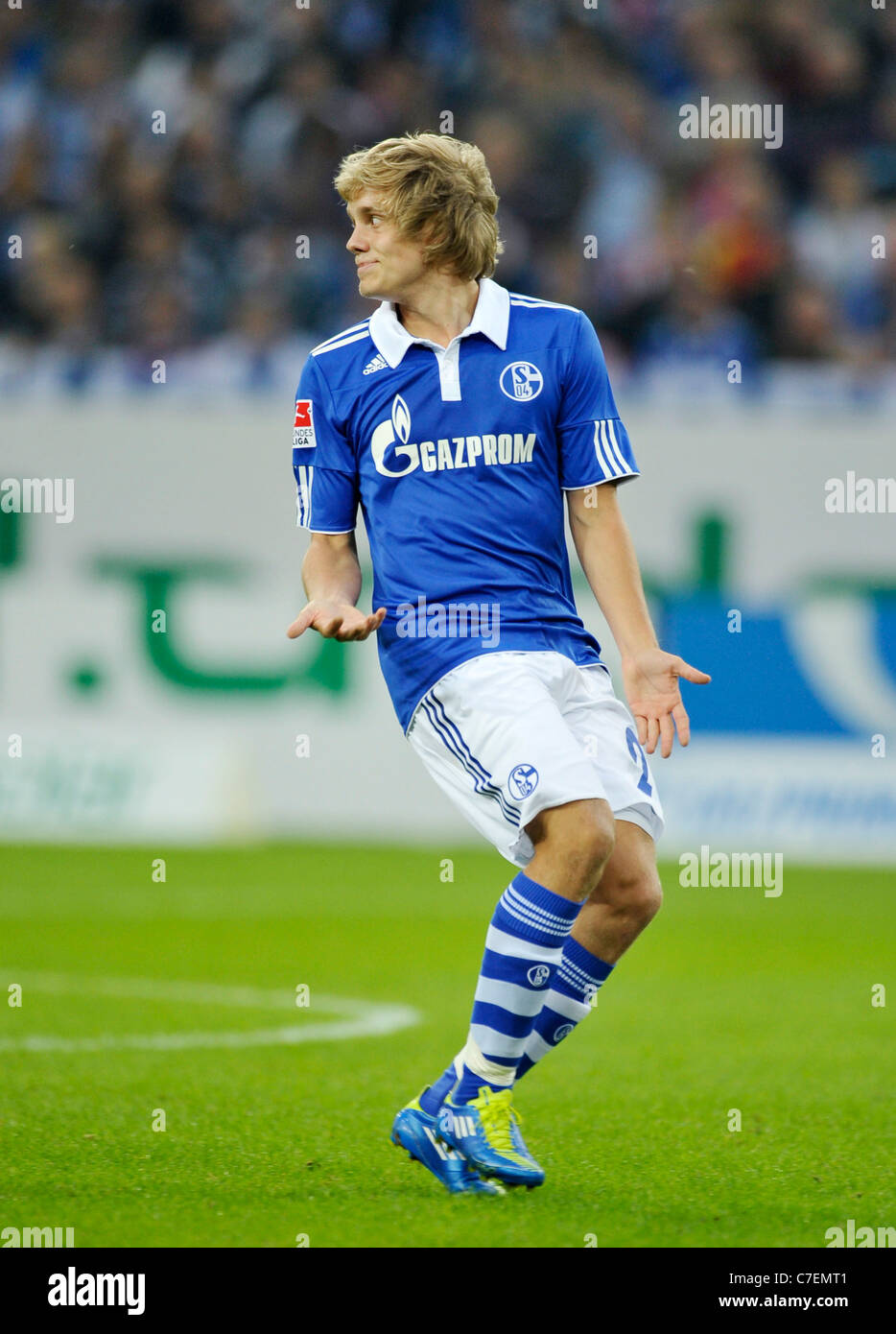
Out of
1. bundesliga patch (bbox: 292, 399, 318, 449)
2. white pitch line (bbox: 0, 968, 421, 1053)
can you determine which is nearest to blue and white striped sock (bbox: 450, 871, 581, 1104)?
bundesliga patch (bbox: 292, 399, 318, 449)

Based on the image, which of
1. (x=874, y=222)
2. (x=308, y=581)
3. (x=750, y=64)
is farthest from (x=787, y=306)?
(x=308, y=581)

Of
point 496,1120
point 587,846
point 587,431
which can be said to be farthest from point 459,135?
point 496,1120

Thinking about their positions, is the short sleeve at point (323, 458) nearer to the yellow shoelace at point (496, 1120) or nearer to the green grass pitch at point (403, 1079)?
the yellow shoelace at point (496, 1120)

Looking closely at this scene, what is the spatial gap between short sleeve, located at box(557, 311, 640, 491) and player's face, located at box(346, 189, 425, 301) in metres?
0.42

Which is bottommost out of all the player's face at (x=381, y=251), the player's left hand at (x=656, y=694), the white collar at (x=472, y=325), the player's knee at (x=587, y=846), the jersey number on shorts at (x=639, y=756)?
the player's knee at (x=587, y=846)

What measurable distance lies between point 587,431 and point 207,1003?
343 centimetres

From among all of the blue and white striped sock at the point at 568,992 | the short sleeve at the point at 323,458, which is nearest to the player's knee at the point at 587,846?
the blue and white striped sock at the point at 568,992

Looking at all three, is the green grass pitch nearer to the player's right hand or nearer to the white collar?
the player's right hand

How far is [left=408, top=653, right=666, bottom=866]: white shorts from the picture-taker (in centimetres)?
391

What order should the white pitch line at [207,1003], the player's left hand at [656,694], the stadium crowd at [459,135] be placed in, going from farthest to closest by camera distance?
the stadium crowd at [459,135] < the white pitch line at [207,1003] < the player's left hand at [656,694]

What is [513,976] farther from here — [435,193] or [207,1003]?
[207,1003]

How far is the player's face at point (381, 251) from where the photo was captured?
418cm

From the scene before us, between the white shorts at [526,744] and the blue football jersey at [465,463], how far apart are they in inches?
2.6

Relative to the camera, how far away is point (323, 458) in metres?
4.32
